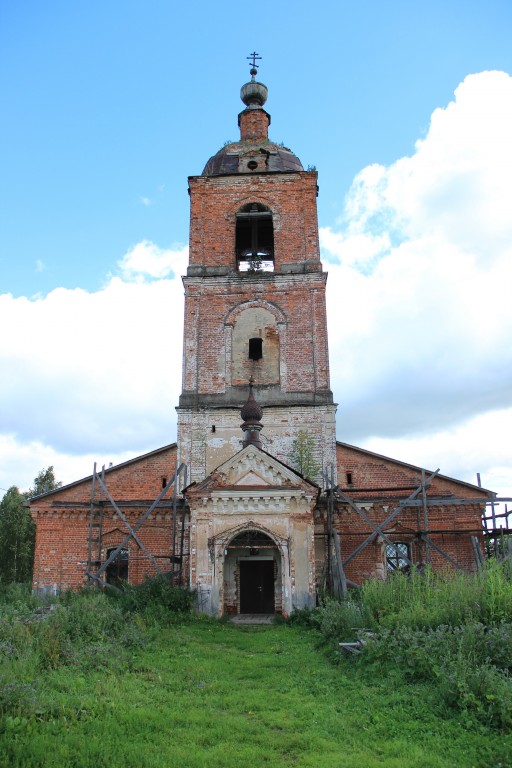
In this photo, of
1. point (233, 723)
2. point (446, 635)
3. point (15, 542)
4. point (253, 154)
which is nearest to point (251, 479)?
point (446, 635)

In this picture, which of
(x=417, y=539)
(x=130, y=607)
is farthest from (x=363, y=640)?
(x=417, y=539)

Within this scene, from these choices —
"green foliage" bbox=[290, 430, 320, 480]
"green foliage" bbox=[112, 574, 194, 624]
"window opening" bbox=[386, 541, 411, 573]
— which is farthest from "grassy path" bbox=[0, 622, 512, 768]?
"window opening" bbox=[386, 541, 411, 573]

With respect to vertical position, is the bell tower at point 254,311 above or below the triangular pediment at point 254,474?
above

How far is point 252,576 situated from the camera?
16.6m

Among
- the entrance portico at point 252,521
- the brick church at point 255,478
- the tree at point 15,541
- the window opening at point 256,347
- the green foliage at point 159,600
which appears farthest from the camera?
the tree at point 15,541

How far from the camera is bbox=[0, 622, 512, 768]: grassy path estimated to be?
206 inches

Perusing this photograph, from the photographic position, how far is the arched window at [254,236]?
846 inches

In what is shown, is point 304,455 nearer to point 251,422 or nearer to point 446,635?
point 251,422

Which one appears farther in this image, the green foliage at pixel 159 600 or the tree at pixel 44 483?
the tree at pixel 44 483

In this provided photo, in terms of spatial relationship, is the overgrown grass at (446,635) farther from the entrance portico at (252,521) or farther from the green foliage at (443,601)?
the entrance portico at (252,521)

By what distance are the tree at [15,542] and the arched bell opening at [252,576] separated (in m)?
19.6

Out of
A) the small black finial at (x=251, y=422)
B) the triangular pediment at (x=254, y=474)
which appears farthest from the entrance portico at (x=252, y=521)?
the small black finial at (x=251, y=422)

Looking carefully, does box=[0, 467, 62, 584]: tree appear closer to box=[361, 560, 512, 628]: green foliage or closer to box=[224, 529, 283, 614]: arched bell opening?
box=[224, 529, 283, 614]: arched bell opening

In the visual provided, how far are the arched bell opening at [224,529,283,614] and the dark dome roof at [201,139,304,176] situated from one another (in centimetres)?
1358
